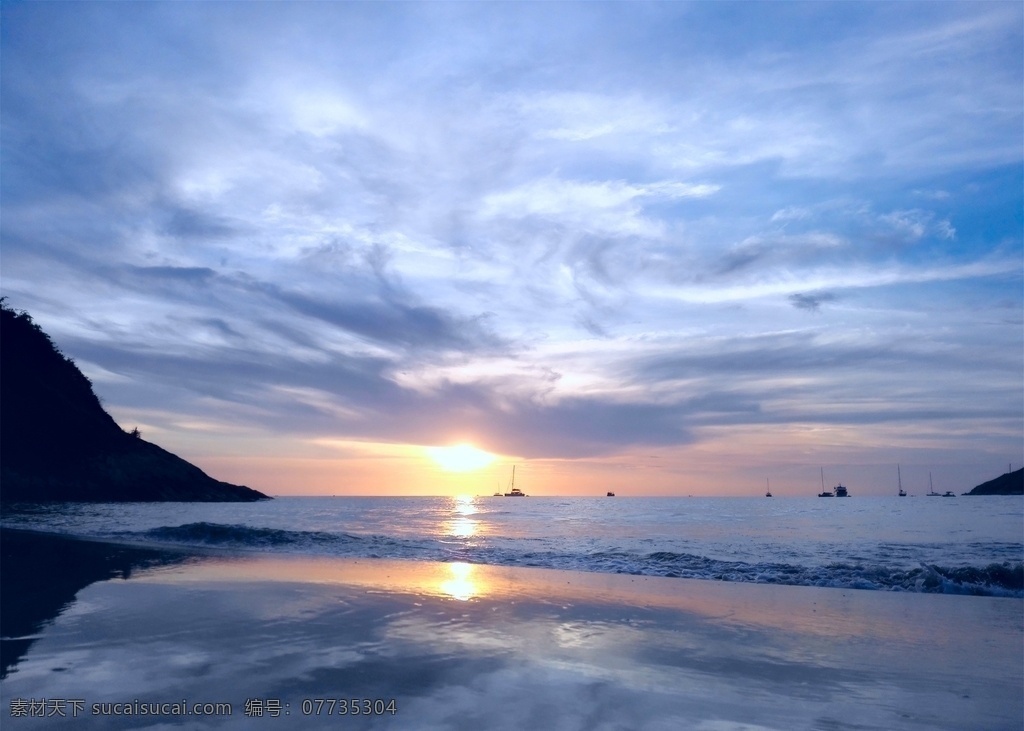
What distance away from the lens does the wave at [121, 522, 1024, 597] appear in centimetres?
1714

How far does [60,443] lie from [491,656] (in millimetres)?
67927

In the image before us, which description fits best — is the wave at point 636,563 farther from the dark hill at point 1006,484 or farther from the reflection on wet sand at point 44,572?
the dark hill at point 1006,484

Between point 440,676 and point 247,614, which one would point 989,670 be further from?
point 247,614

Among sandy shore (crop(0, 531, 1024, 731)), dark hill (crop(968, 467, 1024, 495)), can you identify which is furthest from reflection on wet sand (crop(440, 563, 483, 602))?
dark hill (crop(968, 467, 1024, 495))

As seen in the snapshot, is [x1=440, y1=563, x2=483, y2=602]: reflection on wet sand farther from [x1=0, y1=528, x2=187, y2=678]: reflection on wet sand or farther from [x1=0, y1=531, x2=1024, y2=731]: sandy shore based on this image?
[x1=0, y1=528, x2=187, y2=678]: reflection on wet sand

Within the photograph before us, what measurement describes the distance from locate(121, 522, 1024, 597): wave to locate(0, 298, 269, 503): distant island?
3696 cm

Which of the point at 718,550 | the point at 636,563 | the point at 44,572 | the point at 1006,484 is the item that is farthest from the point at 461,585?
the point at 1006,484

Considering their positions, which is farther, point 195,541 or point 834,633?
point 195,541

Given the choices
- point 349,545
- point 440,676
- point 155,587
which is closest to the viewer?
point 440,676

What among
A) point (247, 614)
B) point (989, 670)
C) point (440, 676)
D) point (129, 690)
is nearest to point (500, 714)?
point (440, 676)

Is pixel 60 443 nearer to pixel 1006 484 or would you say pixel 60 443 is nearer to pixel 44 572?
pixel 44 572

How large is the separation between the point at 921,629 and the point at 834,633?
2107 millimetres

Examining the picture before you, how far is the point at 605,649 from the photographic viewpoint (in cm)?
923

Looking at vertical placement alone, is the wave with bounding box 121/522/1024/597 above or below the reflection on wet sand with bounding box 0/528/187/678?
below
